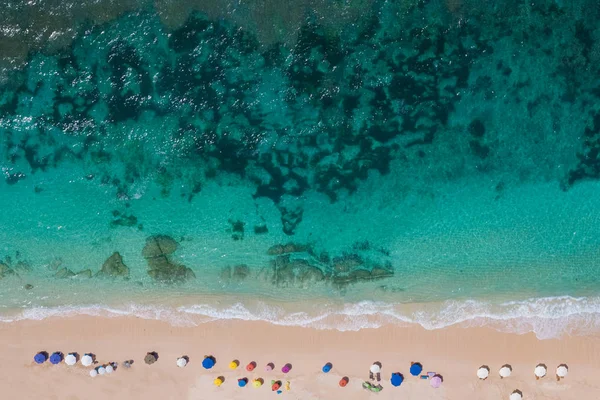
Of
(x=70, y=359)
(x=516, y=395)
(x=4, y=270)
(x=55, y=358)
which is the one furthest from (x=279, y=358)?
(x=4, y=270)

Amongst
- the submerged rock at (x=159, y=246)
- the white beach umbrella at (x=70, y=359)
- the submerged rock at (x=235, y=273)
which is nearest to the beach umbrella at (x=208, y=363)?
the submerged rock at (x=235, y=273)

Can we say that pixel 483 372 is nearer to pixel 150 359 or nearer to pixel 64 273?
pixel 150 359

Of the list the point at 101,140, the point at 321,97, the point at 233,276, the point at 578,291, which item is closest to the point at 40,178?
the point at 101,140

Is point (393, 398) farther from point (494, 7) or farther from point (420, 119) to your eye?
point (494, 7)

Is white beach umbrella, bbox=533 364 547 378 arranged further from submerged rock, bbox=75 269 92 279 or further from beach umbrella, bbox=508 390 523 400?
submerged rock, bbox=75 269 92 279

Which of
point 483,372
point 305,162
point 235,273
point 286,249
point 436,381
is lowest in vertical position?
point 436,381

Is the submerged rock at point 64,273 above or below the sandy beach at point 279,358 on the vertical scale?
above

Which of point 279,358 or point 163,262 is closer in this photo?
point 279,358

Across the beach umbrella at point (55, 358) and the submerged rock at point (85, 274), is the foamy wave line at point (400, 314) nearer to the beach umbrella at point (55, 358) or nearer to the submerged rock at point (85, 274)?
the submerged rock at point (85, 274)
